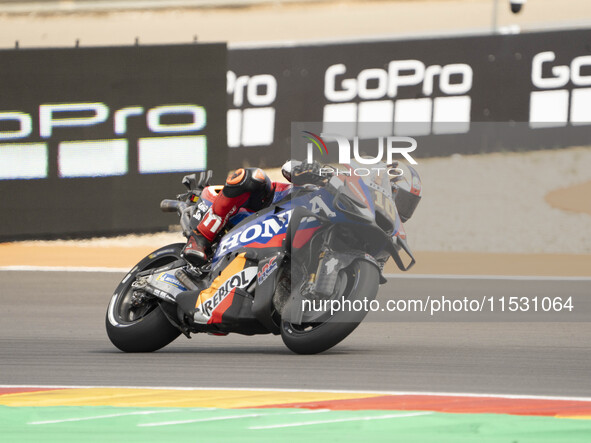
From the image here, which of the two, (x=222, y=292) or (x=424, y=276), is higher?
(x=222, y=292)

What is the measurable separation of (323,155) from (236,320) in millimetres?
1098

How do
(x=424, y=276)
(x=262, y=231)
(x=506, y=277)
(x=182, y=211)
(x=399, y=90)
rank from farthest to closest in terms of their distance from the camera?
(x=399, y=90) < (x=506, y=277) < (x=424, y=276) < (x=182, y=211) < (x=262, y=231)

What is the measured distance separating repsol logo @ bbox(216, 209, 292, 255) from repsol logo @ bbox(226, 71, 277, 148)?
10.1 meters

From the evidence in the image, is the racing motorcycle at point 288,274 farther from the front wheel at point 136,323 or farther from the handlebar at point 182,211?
the handlebar at point 182,211

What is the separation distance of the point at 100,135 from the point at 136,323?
26.5 ft

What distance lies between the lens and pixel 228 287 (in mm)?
6957

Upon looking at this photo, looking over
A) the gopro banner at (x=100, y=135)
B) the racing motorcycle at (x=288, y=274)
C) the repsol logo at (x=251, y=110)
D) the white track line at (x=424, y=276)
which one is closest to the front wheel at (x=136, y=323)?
the racing motorcycle at (x=288, y=274)

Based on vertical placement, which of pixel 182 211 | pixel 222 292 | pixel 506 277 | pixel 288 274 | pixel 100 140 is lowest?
pixel 506 277

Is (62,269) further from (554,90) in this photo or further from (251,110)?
(554,90)

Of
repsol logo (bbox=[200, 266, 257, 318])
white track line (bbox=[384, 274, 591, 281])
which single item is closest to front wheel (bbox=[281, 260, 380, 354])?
repsol logo (bbox=[200, 266, 257, 318])

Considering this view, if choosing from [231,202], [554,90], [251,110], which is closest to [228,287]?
[231,202]

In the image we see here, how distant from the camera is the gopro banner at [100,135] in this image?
14.8 metres

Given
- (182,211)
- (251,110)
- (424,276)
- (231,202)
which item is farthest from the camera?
(251,110)

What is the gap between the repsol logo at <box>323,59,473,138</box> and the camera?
17.4 metres
